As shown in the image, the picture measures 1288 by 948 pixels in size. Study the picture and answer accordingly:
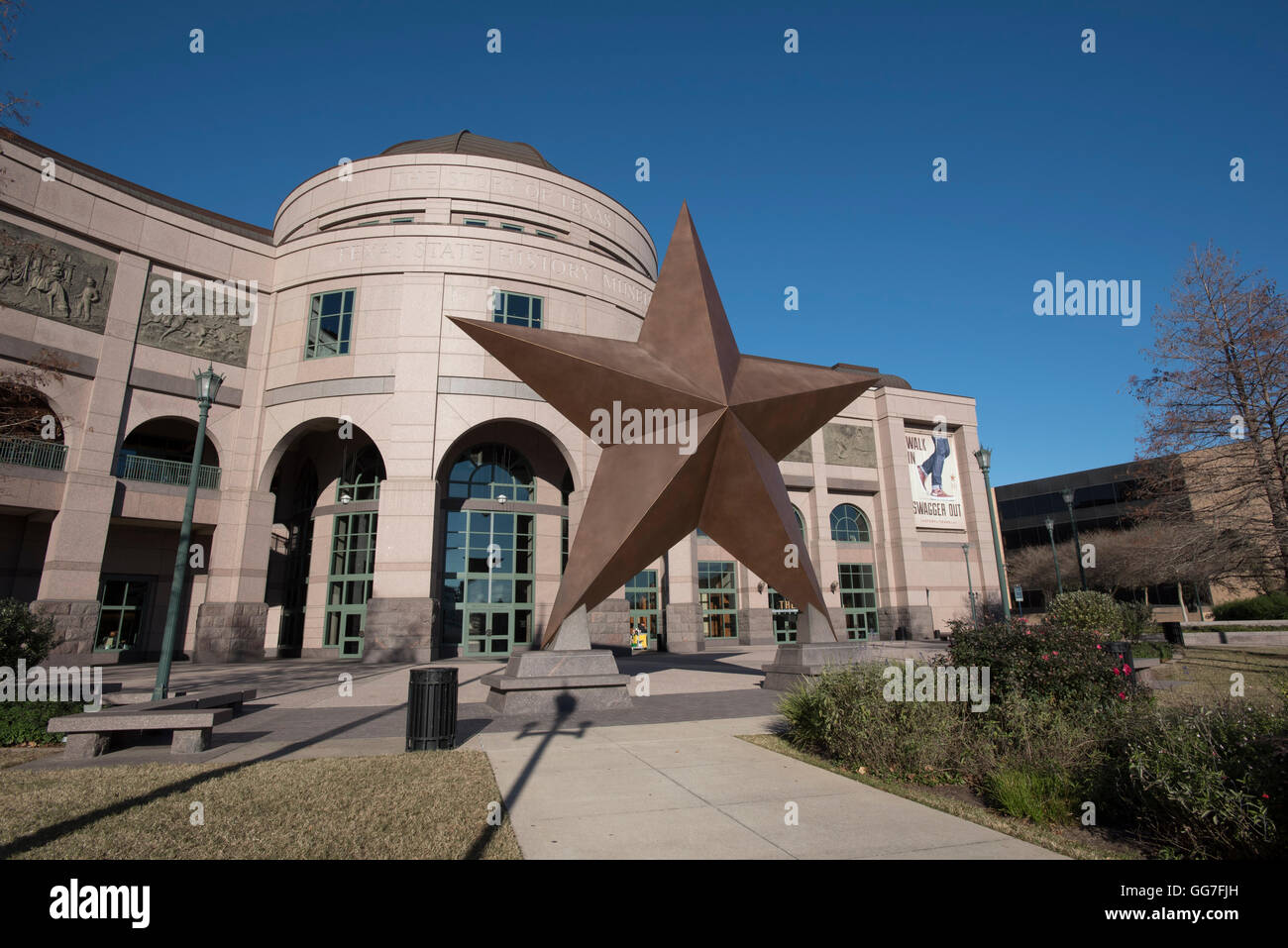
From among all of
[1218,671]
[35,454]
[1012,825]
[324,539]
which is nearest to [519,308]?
[324,539]

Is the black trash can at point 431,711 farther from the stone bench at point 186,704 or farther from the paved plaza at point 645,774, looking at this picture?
the stone bench at point 186,704

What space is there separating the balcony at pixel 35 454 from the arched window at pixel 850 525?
36.8 m

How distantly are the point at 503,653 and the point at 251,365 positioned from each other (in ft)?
54.4

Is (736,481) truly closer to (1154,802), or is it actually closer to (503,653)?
(1154,802)

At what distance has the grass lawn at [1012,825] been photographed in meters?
4.54

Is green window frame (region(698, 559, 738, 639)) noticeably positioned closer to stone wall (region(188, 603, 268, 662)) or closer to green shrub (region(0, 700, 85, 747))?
stone wall (region(188, 603, 268, 662))

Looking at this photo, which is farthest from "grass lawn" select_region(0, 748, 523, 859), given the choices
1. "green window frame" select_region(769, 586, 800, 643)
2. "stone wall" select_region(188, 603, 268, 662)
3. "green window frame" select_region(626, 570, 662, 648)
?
"green window frame" select_region(769, 586, 800, 643)

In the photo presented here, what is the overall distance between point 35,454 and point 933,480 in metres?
43.7

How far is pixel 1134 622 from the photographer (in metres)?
17.2

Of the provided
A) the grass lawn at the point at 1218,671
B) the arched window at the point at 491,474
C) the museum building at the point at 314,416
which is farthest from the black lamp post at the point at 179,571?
the arched window at the point at 491,474

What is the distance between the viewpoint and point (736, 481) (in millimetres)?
12359

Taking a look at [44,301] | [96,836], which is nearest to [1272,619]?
[96,836]

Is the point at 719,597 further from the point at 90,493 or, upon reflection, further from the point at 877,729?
the point at 877,729
